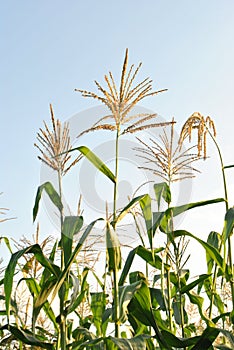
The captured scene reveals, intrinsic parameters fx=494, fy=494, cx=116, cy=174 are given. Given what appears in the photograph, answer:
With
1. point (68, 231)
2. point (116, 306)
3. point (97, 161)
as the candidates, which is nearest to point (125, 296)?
point (116, 306)

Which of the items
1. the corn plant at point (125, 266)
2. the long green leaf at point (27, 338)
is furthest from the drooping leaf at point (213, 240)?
the long green leaf at point (27, 338)

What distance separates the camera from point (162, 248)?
3.61 metres

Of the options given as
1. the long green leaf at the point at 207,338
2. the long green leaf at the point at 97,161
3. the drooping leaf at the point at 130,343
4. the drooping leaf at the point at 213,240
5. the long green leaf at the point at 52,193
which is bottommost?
the long green leaf at the point at 207,338

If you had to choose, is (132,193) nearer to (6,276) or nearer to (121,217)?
(121,217)

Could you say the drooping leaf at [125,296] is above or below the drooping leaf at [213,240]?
below

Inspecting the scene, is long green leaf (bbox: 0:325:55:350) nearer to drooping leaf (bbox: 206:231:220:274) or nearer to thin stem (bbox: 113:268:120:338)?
thin stem (bbox: 113:268:120:338)

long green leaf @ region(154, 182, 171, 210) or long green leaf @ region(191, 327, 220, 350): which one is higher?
long green leaf @ region(154, 182, 171, 210)

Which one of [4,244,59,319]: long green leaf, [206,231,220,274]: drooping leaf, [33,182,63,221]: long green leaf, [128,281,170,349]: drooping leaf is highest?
[33,182,63,221]: long green leaf

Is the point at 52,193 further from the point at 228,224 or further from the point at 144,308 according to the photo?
the point at 228,224

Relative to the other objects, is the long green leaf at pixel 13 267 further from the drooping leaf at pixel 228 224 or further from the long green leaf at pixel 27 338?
the drooping leaf at pixel 228 224

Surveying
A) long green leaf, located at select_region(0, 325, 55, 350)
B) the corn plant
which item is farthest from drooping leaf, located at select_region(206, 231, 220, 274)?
long green leaf, located at select_region(0, 325, 55, 350)

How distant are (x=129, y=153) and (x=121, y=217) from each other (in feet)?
3.90

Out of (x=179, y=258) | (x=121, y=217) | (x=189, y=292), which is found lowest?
(x=189, y=292)

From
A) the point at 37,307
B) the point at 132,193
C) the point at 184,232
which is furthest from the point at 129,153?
the point at 37,307
